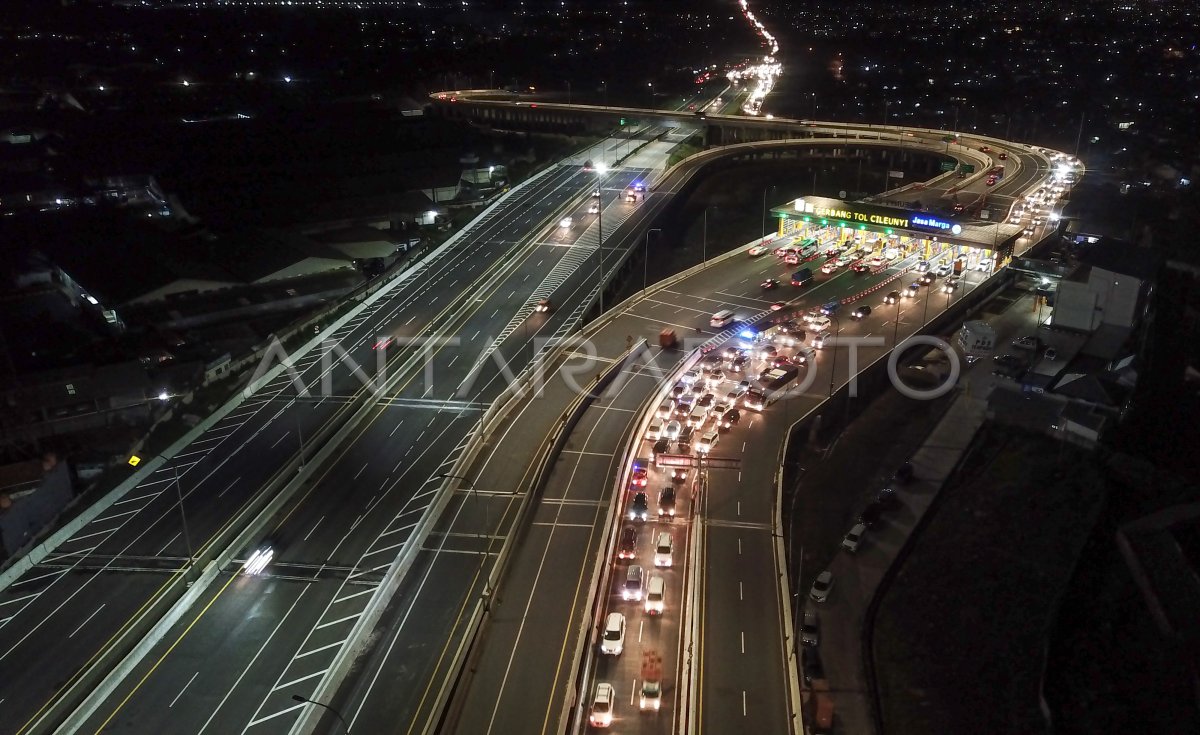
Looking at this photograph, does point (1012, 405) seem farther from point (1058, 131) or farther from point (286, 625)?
point (1058, 131)

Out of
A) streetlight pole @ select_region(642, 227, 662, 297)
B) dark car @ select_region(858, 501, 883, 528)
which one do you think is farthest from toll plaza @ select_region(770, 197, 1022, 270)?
dark car @ select_region(858, 501, 883, 528)

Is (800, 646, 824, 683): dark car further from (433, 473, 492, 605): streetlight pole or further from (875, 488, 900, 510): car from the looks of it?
(433, 473, 492, 605): streetlight pole

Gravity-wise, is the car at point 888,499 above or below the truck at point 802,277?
below

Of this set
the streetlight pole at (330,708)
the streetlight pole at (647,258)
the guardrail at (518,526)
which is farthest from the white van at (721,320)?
the streetlight pole at (330,708)

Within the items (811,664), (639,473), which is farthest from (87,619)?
(811,664)

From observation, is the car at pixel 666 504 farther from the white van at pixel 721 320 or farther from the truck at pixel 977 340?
the truck at pixel 977 340

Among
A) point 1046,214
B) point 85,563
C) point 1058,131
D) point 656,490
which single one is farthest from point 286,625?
point 1058,131
